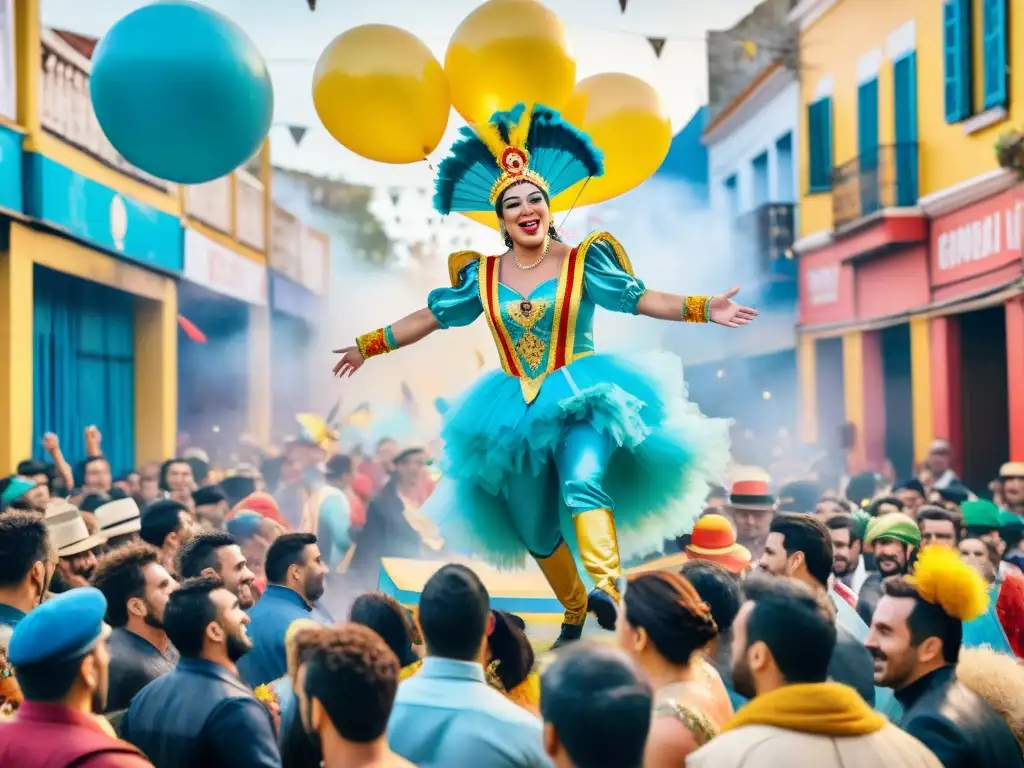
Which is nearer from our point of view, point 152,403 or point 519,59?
point 519,59

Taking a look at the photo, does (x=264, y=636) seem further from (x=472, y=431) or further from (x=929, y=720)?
(x=929, y=720)

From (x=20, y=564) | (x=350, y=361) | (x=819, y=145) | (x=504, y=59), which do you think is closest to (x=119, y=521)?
(x=350, y=361)

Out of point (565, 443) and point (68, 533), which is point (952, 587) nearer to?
point (565, 443)

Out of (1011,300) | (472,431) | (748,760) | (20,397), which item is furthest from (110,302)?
(748,760)

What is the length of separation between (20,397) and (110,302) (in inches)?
152

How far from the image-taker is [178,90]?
557 cm

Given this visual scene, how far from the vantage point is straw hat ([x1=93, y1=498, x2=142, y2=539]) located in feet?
19.7

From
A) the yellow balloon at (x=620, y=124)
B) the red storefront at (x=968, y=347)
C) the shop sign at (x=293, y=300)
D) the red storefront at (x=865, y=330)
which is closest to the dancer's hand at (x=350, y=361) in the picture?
the yellow balloon at (x=620, y=124)

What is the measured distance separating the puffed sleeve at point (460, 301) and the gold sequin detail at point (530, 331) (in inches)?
9.3

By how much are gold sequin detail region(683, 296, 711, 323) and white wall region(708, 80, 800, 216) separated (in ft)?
50.4

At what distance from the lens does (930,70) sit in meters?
14.9

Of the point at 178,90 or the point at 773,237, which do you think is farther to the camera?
the point at 773,237

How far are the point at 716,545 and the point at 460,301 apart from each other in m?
1.65

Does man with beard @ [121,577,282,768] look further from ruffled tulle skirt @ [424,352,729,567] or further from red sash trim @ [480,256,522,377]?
red sash trim @ [480,256,522,377]
